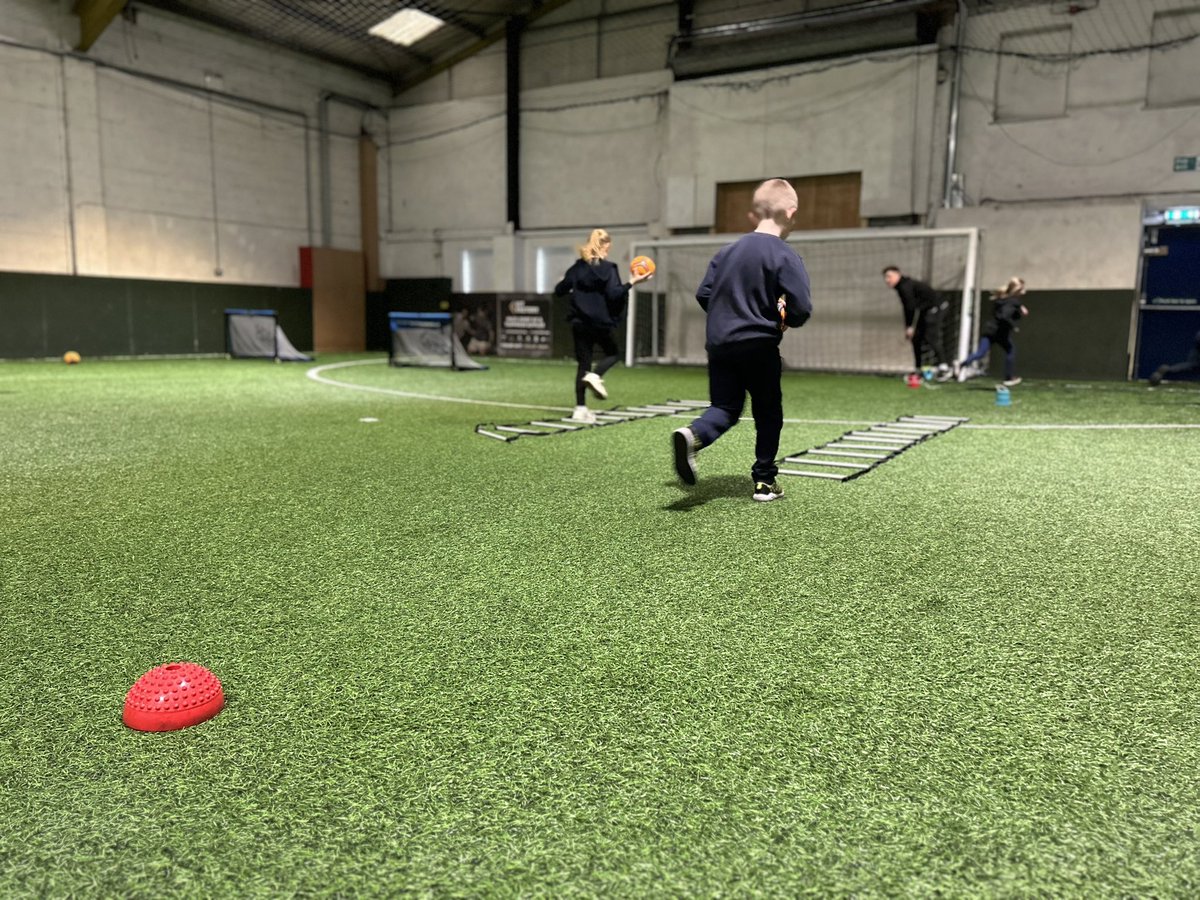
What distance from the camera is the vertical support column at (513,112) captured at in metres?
20.5

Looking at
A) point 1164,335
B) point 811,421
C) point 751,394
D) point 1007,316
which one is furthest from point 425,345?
point 1164,335

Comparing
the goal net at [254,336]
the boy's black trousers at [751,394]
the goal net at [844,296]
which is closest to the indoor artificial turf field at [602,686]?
the boy's black trousers at [751,394]

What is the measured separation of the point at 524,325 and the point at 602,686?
738 inches

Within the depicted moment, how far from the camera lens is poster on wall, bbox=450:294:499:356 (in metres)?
21.2

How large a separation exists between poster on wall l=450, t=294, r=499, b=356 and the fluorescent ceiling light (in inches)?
248

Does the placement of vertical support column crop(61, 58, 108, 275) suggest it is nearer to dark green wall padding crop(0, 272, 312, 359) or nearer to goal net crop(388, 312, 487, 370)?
dark green wall padding crop(0, 272, 312, 359)

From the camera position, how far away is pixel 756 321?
14.5ft

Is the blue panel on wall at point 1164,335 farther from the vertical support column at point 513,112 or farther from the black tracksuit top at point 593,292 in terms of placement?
the vertical support column at point 513,112

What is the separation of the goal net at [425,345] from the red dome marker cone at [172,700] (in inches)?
536

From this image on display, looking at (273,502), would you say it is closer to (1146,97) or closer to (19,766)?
(19,766)

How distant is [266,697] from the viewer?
85.9 inches

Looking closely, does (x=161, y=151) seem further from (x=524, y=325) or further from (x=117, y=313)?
(x=524, y=325)

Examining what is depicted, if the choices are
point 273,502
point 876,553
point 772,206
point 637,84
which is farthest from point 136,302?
point 876,553

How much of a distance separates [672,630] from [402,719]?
947mm
